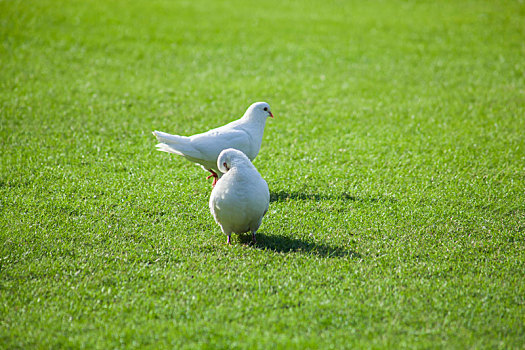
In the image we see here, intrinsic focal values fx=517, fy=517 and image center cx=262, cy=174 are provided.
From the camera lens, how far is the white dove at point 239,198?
5.30 m

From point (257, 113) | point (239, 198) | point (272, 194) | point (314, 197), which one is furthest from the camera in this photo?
point (257, 113)

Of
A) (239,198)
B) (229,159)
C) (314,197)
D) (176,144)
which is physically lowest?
(314,197)

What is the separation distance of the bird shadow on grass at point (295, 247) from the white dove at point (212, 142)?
1.24 m

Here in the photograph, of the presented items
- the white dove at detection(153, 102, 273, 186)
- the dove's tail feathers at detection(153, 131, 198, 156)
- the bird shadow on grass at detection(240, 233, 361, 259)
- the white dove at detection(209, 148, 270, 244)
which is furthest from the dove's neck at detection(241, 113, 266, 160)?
the bird shadow on grass at detection(240, 233, 361, 259)

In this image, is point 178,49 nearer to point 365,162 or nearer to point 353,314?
point 365,162

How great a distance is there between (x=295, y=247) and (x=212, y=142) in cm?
179

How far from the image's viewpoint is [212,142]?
21.4 ft

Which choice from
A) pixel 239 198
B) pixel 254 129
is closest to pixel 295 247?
pixel 239 198

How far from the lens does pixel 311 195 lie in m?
7.05

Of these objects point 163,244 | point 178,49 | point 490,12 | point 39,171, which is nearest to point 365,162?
point 163,244

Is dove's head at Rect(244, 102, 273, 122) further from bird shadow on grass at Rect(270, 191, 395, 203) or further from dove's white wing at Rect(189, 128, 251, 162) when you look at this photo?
bird shadow on grass at Rect(270, 191, 395, 203)

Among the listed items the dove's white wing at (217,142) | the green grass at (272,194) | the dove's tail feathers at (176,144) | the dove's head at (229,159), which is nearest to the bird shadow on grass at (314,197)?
the green grass at (272,194)

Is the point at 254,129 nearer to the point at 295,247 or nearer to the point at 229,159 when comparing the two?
the point at 229,159

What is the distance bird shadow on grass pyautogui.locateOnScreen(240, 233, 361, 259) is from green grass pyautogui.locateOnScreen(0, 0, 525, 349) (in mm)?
27
